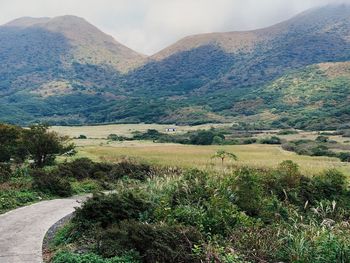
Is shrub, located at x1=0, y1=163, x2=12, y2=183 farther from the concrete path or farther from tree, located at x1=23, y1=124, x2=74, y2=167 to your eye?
tree, located at x1=23, y1=124, x2=74, y2=167

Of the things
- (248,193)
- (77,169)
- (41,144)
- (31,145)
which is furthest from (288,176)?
(31,145)

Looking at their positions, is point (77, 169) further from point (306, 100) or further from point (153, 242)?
point (306, 100)

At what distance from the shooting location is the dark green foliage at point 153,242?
10.6 meters

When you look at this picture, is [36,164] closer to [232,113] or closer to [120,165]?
[120,165]

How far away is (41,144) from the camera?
29797mm

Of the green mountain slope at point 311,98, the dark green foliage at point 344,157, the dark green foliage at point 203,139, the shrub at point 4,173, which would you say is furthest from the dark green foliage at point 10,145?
the green mountain slope at point 311,98

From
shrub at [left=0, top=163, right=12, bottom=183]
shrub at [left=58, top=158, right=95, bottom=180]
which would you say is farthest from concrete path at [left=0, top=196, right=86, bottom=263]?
shrub at [left=58, top=158, right=95, bottom=180]

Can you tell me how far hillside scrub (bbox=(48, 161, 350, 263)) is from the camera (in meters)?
10.3

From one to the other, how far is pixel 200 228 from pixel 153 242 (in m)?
1.94

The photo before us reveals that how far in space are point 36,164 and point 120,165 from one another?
537 centimetres

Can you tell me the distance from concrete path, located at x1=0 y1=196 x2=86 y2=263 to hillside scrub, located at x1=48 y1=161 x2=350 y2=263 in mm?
711

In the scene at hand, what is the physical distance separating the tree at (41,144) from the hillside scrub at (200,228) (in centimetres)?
1350

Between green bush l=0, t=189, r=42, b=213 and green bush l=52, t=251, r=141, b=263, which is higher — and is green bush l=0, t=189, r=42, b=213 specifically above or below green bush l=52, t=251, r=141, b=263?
below

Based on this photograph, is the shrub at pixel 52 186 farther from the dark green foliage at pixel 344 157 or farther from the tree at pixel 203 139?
the tree at pixel 203 139
